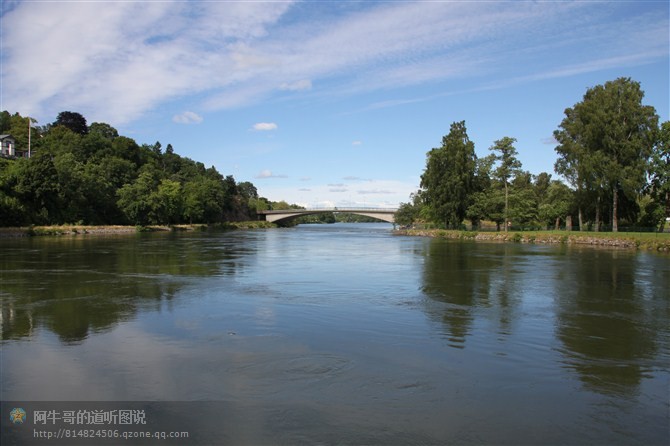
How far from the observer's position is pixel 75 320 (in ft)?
45.2

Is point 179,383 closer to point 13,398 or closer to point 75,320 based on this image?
point 13,398

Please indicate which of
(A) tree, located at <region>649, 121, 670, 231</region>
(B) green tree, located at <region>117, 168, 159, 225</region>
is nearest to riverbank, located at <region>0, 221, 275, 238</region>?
(B) green tree, located at <region>117, 168, 159, 225</region>

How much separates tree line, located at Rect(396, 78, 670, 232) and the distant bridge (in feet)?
131

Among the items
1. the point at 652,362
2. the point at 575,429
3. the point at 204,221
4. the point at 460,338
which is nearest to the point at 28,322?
the point at 460,338

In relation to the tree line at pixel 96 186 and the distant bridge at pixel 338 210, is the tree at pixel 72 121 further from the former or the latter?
the distant bridge at pixel 338 210

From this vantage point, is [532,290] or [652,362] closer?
[652,362]

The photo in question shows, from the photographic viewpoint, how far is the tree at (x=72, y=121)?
14438cm

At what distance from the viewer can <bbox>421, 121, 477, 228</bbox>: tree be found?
243 ft

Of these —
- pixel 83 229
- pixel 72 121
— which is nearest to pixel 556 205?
pixel 83 229

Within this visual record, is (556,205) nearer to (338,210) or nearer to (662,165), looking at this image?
(662,165)

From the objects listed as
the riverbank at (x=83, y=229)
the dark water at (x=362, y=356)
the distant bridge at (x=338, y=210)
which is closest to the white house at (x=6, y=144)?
the riverbank at (x=83, y=229)

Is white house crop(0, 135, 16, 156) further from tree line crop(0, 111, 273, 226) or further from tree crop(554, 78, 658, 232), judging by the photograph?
tree crop(554, 78, 658, 232)

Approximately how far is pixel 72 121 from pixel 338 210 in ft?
279

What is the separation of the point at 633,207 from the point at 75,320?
2629 inches
